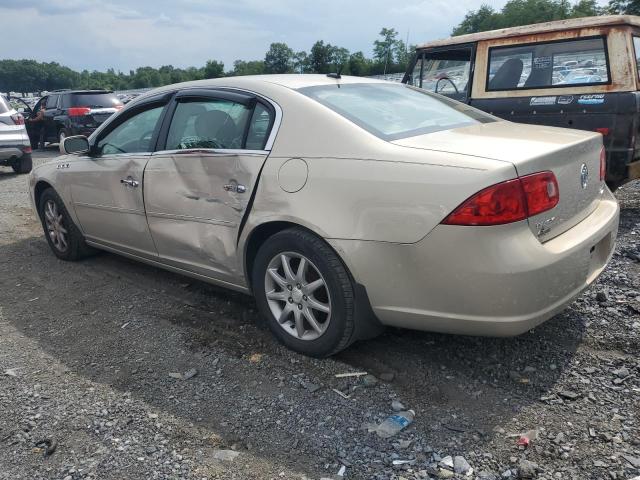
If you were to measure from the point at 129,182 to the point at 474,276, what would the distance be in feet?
8.85

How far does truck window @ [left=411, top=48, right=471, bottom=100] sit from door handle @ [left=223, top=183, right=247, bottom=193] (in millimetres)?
4201

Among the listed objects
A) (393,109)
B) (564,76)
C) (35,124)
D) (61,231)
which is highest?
(564,76)

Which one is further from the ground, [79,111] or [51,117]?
[79,111]

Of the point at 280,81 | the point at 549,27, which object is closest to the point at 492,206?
the point at 280,81

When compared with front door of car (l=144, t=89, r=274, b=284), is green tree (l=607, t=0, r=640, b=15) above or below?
above

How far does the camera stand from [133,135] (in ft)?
13.6

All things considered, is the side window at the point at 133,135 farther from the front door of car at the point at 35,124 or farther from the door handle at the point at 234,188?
the front door of car at the point at 35,124

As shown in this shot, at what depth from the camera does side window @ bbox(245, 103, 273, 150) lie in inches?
125

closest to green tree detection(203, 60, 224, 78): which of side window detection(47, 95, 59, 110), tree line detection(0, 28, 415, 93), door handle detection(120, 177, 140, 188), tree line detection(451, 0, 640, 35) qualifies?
tree line detection(0, 28, 415, 93)

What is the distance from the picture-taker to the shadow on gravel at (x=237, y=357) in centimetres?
263

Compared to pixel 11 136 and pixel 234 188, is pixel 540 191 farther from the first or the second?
pixel 11 136

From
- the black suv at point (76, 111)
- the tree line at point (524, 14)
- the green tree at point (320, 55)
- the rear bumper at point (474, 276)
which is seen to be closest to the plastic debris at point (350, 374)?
the rear bumper at point (474, 276)

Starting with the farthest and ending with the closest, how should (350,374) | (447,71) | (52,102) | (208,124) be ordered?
(52,102)
(447,71)
(208,124)
(350,374)

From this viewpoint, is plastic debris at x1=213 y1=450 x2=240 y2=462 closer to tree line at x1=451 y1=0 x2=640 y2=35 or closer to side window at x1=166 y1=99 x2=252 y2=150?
side window at x1=166 y1=99 x2=252 y2=150
